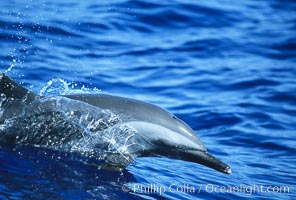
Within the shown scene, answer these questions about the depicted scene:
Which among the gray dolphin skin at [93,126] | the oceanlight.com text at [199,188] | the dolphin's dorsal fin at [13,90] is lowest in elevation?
the oceanlight.com text at [199,188]

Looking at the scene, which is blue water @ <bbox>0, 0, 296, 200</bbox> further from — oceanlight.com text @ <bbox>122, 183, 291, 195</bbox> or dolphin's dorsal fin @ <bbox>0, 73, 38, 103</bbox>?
dolphin's dorsal fin @ <bbox>0, 73, 38, 103</bbox>

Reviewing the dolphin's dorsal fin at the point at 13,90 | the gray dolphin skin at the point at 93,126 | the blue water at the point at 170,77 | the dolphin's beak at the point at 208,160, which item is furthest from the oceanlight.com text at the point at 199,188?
the dolphin's dorsal fin at the point at 13,90

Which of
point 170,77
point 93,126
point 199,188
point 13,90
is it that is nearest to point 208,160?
point 199,188

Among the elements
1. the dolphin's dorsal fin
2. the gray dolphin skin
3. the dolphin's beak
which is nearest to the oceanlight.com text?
the gray dolphin skin

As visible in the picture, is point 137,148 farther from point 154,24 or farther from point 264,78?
point 154,24

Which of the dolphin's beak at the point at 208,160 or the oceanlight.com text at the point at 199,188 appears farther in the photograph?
the oceanlight.com text at the point at 199,188

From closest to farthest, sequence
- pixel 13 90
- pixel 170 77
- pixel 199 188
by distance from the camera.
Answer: pixel 13 90 → pixel 199 188 → pixel 170 77

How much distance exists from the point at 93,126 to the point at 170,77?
532 centimetres

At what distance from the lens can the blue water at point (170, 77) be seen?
6.39 m

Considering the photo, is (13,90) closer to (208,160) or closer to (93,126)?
(93,126)

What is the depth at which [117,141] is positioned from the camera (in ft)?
20.9

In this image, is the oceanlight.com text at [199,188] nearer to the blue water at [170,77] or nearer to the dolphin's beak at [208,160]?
the blue water at [170,77]

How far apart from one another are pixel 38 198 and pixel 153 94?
5477mm

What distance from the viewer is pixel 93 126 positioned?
6.37m
